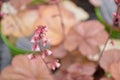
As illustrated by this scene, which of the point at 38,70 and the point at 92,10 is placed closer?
the point at 38,70

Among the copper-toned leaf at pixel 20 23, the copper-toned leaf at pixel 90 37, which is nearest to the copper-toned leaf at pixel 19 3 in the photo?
the copper-toned leaf at pixel 20 23

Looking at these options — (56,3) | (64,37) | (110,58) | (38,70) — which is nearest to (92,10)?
(56,3)

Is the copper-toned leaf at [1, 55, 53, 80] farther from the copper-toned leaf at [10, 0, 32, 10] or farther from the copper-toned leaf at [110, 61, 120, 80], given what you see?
the copper-toned leaf at [10, 0, 32, 10]

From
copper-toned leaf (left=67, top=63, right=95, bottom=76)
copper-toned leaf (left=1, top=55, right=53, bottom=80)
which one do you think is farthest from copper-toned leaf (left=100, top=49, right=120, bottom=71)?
copper-toned leaf (left=1, top=55, right=53, bottom=80)

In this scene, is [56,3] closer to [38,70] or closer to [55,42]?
[55,42]

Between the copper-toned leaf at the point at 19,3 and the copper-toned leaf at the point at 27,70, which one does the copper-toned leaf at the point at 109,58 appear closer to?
the copper-toned leaf at the point at 27,70

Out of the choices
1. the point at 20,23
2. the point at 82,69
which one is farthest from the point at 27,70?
the point at 20,23

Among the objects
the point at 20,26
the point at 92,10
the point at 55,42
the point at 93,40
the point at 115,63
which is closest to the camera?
the point at 115,63

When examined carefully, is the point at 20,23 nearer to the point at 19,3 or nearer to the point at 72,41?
the point at 19,3
